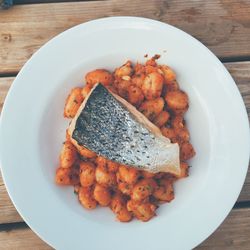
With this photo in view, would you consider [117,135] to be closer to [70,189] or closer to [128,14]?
[70,189]

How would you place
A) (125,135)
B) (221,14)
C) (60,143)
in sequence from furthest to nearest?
(221,14)
(60,143)
(125,135)

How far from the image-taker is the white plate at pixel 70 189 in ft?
3.53

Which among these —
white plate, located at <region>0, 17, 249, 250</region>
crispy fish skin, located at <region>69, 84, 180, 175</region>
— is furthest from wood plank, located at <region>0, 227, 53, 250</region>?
crispy fish skin, located at <region>69, 84, 180, 175</region>

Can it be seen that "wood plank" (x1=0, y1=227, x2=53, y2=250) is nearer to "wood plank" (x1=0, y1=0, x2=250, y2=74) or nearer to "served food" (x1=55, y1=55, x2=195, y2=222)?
"served food" (x1=55, y1=55, x2=195, y2=222)

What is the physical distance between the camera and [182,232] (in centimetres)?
109

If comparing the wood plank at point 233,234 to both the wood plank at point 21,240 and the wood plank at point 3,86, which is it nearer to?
the wood plank at point 21,240

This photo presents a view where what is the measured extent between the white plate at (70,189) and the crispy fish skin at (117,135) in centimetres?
11

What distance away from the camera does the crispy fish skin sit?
1.03 m

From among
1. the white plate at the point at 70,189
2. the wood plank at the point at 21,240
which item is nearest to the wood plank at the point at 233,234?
the white plate at the point at 70,189

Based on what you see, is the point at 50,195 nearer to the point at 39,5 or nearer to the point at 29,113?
the point at 29,113

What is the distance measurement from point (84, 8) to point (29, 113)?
33 centimetres

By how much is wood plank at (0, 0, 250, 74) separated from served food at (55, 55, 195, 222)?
0.62 feet

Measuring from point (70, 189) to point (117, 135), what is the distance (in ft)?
0.63

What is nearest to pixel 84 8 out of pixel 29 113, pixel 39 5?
pixel 39 5
